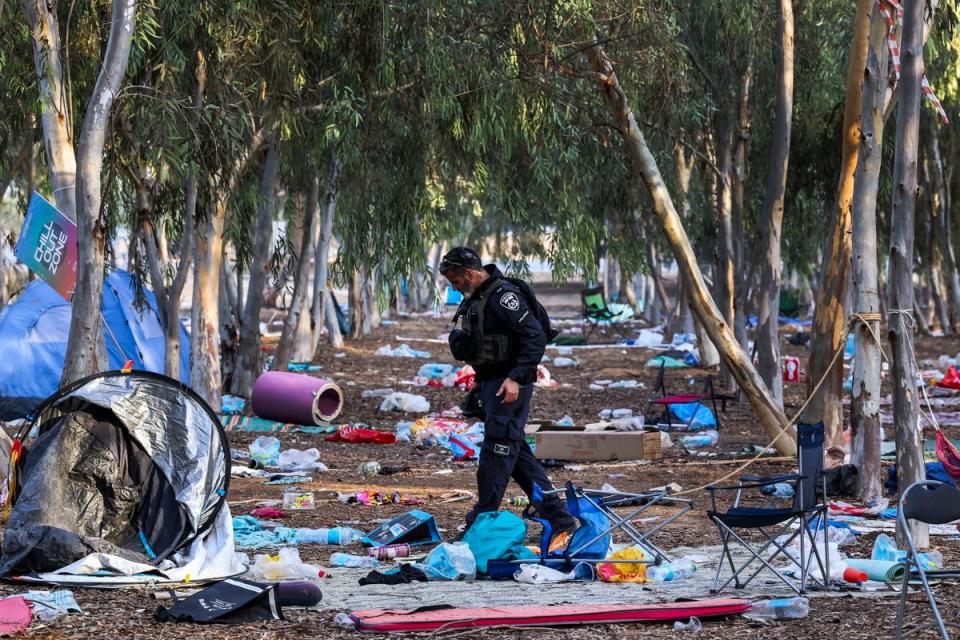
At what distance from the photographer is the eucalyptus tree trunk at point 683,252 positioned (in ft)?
37.4

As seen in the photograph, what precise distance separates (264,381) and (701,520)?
6.93 metres

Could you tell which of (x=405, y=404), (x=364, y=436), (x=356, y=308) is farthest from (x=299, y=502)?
(x=356, y=308)

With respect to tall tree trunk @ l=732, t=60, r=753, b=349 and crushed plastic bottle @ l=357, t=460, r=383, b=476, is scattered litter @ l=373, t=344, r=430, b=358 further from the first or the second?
crushed plastic bottle @ l=357, t=460, r=383, b=476

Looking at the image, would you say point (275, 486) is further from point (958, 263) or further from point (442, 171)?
point (958, 263)

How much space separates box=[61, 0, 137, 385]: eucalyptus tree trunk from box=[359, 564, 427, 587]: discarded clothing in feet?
10.9

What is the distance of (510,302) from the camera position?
23.7ft

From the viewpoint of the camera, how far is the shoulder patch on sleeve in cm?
721

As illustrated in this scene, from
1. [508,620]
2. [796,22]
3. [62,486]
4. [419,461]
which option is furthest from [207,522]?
[796,22]

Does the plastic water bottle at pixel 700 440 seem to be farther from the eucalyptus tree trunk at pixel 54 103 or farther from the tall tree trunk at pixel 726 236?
the eucalyptus tree trunk at pixel 54 103

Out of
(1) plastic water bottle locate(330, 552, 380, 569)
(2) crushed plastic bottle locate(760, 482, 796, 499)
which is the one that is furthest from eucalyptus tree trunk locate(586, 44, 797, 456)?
(1) plastic water bottle locate(330, 552, 380, 569)

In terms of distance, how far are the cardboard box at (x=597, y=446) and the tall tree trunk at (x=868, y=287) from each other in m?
2.60

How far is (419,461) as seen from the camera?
1175 centimetres

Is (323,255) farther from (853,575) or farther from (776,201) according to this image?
(853,575)

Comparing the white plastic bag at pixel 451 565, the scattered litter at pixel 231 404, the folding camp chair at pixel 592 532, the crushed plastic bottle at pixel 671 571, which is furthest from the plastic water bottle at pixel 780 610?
the scattered litter at pixel 231 404
